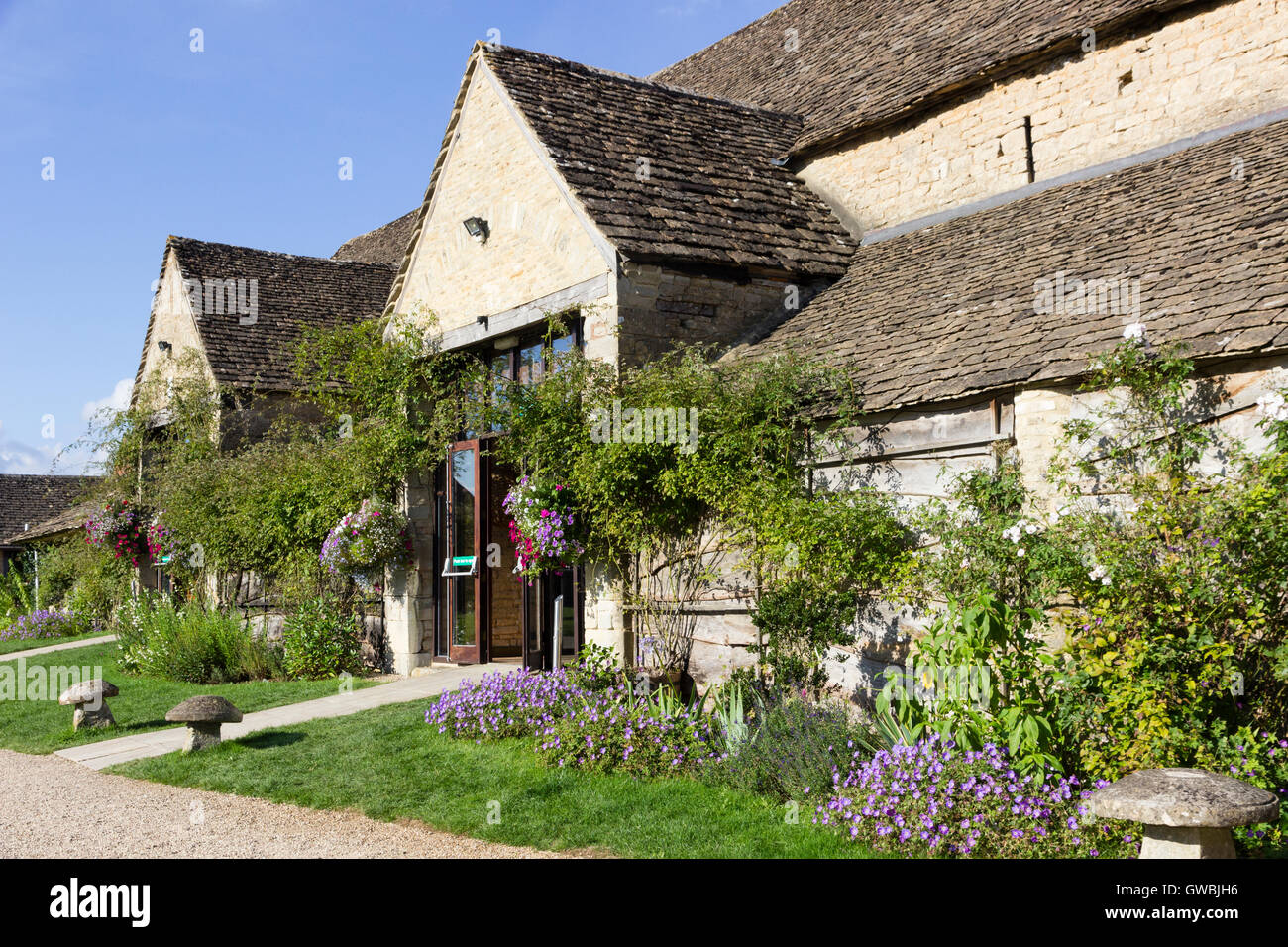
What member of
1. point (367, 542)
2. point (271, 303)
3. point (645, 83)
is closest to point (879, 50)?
point (645, 83)

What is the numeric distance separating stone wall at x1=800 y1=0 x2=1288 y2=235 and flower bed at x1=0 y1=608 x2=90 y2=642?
1742cm

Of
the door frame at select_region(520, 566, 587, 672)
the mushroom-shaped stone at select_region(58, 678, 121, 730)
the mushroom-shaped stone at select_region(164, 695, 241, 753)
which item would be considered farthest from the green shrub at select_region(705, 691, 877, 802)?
the mushroom-shaped stone at select_region(58, 678, 121, 730)

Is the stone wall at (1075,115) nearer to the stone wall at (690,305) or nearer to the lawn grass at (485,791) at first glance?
the stone wall at (690,305)

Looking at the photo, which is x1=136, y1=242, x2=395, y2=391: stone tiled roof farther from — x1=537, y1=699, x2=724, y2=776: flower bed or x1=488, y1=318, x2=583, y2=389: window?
x1=537, y1=699, x2=724, y2=776: flower bed

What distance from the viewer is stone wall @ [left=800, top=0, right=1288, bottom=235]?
29.7 ft

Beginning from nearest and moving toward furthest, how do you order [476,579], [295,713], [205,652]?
[295,713], [476,579], [205,652]

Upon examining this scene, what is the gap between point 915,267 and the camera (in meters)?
10.1

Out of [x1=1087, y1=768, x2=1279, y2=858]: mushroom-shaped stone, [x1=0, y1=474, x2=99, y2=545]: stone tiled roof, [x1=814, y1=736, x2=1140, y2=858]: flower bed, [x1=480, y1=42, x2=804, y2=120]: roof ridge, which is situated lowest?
[x1=814, y1=736, x2=1140, y2=858]: flower bed

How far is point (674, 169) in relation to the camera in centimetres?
1129

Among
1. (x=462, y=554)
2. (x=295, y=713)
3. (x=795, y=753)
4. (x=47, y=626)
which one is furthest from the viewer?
(x=47, y=626)

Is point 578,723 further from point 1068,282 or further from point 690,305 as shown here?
point 1068,282

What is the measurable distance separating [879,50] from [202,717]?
35.9 feet

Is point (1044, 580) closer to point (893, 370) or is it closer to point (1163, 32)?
point (893, 370)

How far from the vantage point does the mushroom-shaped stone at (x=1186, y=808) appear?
170 inches
